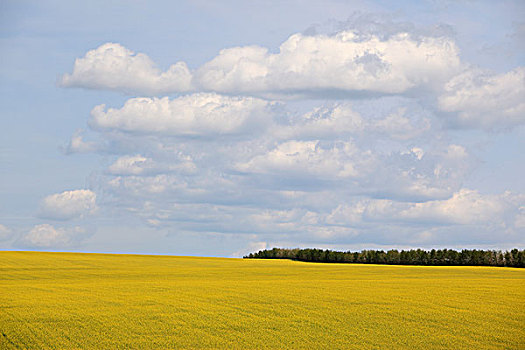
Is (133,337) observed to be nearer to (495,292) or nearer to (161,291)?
(161,291)

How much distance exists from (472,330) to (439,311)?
5592mm

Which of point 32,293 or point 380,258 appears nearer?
point 32,293

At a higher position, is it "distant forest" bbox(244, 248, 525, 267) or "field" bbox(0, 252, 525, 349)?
"distant forest" bbox(244, 248, 525, 267)

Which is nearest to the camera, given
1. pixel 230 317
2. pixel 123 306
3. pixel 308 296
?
pixel 230 317

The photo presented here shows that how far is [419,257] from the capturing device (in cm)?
13250

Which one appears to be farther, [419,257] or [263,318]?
[419,257]

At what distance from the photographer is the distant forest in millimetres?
117188

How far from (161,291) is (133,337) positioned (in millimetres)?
18163

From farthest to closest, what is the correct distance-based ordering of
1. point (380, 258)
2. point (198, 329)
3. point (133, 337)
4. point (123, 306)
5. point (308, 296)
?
point (380, 258), point (308, 296), point (123, 306), point (198, 329), point (133, 337)

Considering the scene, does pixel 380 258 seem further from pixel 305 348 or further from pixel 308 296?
pixel 305 348

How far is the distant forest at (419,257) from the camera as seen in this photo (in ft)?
384

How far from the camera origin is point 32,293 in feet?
141

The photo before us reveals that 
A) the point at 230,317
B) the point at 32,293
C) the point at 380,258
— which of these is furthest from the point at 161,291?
the point at 380,258

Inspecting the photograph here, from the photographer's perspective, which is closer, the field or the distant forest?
the field
